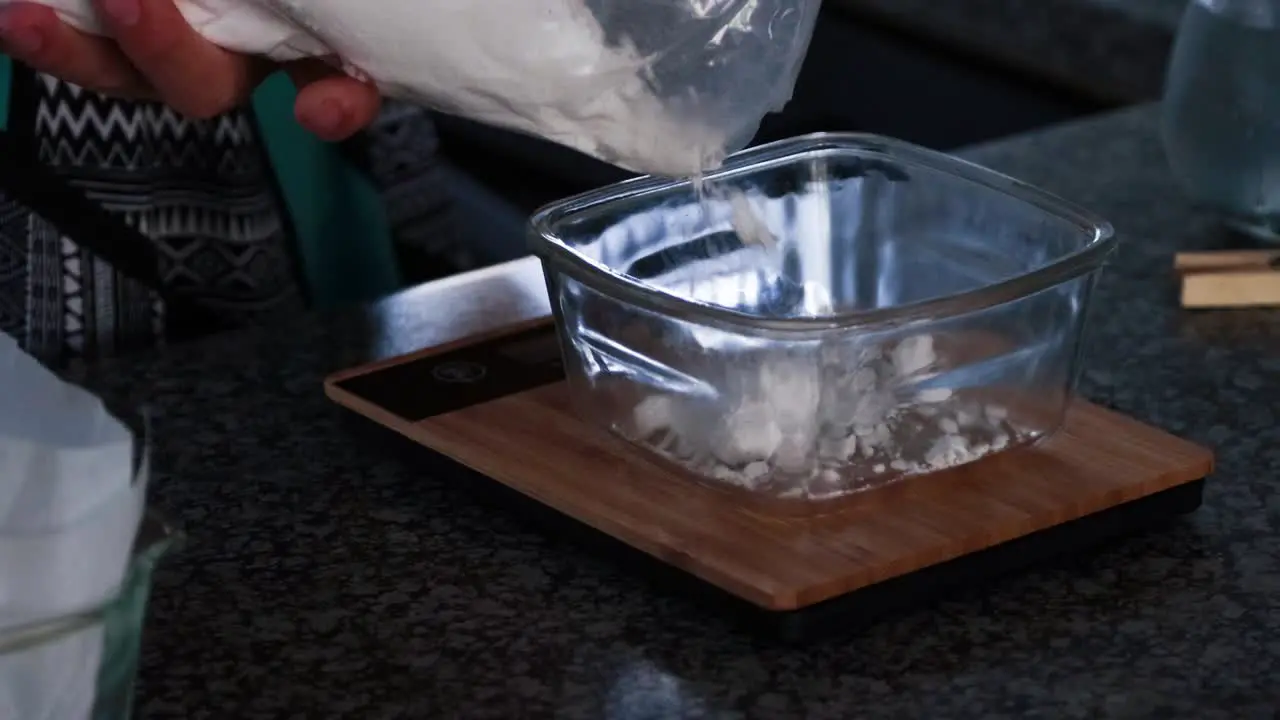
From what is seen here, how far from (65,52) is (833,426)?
358 millimetres

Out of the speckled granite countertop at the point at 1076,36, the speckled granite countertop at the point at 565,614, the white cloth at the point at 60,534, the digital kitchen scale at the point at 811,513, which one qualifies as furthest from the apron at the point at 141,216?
the speckled granite countertop at the point at 1076,36

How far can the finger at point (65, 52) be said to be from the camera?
681 mm

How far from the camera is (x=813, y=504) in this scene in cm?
69

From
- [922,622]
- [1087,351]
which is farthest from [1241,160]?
[922,622]

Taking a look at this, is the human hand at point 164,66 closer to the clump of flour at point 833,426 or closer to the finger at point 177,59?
the finger at point 177,59

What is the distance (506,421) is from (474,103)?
17 cm

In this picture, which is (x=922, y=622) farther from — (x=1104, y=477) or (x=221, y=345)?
(x=221, y=345)

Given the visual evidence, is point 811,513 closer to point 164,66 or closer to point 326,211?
point 164,66

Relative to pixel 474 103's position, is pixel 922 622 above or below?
below

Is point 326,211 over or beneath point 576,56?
beneath

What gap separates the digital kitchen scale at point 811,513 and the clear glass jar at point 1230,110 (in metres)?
0.29

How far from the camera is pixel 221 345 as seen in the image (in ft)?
3.10

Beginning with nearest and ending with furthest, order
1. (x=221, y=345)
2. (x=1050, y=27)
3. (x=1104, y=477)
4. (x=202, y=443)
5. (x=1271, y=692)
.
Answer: (x=1271, y=692)
(x=1104, y=477)
(x=202, y=443)
(x=221, y=345)
(x=1050, y=27)

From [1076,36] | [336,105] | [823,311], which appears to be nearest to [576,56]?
[336,105]
